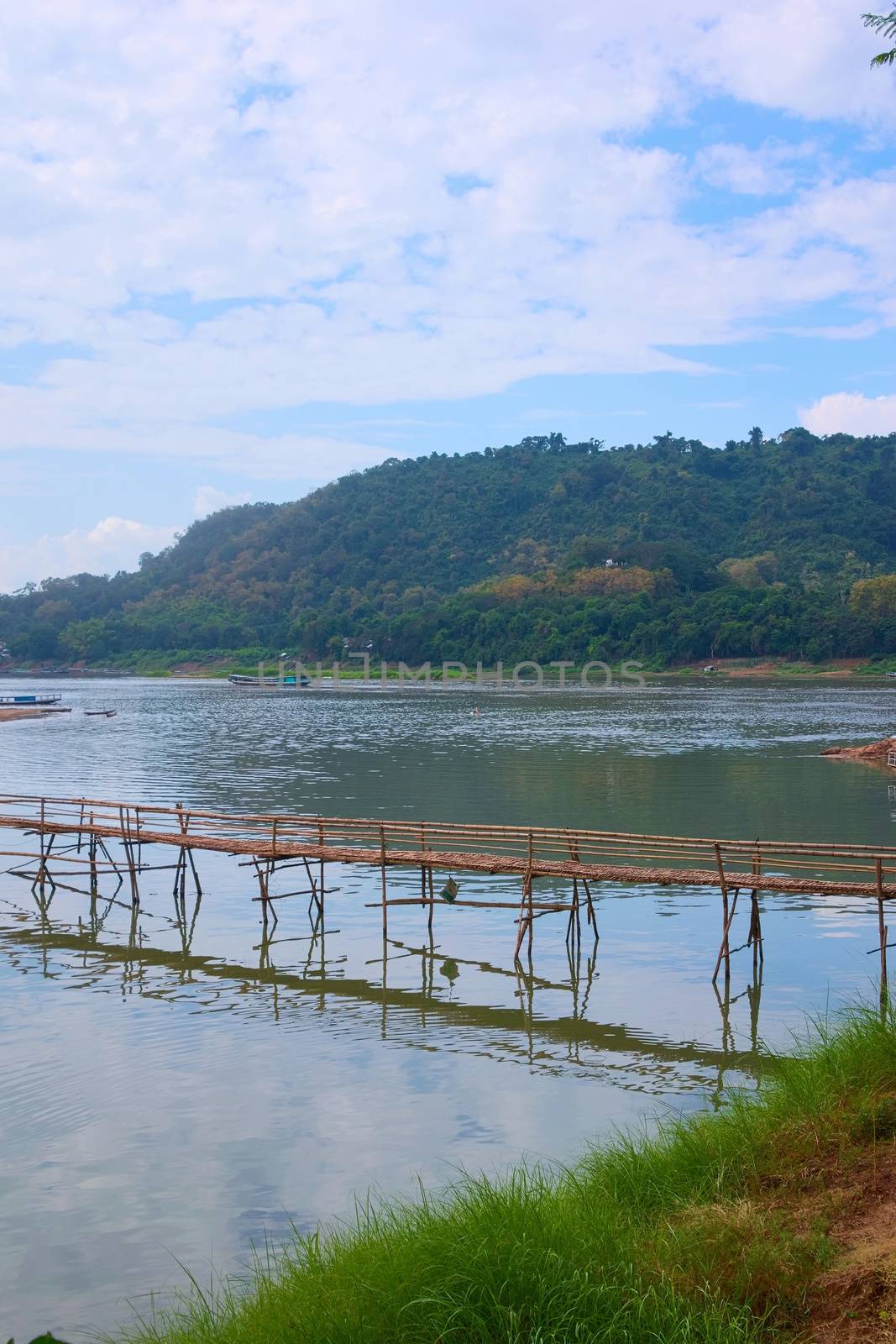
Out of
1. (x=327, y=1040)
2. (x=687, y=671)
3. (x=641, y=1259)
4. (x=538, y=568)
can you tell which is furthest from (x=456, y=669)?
(x=641, y=1259)

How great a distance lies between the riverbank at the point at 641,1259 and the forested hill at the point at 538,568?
9830 centimetres

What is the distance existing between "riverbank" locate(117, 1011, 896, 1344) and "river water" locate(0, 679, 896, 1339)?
129 centimetres

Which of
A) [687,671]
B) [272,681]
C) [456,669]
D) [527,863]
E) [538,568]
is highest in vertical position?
[538,568]

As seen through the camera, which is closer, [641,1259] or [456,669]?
[641,1259]

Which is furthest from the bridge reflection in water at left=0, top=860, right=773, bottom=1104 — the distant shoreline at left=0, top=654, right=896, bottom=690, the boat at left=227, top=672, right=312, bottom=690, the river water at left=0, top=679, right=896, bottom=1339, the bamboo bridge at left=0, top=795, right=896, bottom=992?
the boat at left=227, top=672, right=312, bottom=690

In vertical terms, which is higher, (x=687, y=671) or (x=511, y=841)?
(x=687, y=671)

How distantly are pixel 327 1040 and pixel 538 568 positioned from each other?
434 ft

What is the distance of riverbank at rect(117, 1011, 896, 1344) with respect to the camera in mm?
5246

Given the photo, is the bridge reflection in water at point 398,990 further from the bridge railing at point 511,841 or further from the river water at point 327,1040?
the bridge railing at point 511,841

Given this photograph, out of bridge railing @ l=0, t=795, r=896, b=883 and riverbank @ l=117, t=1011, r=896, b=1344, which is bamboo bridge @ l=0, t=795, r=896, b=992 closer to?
bridge railing @ l=0, t=795, r=896, b=883

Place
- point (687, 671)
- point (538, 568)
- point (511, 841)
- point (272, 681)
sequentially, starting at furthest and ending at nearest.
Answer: point (538, 568) < point (272, 681) < point (687, 671) < point (511, 841)

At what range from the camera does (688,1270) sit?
18.4 ft

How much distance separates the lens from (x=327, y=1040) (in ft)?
39.4

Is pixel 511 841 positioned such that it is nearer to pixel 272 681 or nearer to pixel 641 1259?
pixel 641 1259
